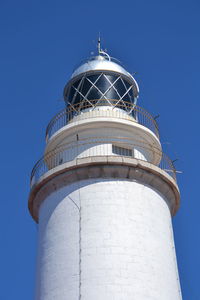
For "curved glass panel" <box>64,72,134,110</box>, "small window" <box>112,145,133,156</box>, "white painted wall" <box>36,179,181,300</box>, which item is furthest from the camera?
"curved glass panel" <box>64,72,134,110</box>

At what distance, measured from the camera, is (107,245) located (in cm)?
1509

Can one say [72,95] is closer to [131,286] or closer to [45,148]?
[45,148]

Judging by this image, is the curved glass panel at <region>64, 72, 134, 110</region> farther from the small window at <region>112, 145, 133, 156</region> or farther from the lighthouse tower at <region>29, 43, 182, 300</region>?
the small window at <region>112, 145, 133, 156</region>

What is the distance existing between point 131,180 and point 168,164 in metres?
1.93

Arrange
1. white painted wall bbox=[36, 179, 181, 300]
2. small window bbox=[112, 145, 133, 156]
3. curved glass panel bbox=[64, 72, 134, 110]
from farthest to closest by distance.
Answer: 1. curved glass panel bbox=[64, 72, 134, 110]
2. small window bbox=[112, 145, 133, 156]
3. white painted wall bbox=[36, 179, 181, 300]

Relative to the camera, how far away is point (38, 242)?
1681 centimetres

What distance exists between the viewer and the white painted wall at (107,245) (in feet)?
48.1

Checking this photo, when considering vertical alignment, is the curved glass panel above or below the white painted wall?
above

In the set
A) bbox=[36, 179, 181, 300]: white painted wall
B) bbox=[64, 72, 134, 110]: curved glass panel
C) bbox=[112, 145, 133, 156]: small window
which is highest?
bbox=[64, 72, 134, 110]: curved glass panel

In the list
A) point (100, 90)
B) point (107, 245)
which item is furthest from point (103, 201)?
point (100, 90)

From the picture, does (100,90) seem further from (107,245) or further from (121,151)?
(107,245)

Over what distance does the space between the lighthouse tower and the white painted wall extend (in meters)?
0.03

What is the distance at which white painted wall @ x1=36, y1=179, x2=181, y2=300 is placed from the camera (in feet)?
48.1

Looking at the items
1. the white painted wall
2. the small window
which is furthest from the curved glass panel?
the white painted wall
